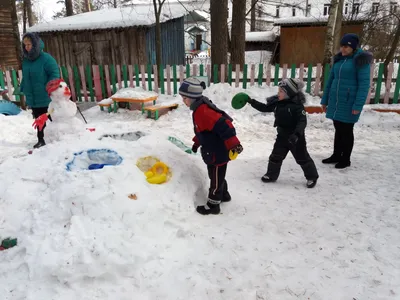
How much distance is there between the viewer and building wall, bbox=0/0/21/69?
14.9 metres

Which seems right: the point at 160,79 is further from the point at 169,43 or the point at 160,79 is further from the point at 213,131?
the point at 169,43

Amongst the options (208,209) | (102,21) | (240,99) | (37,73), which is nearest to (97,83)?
(37,73)

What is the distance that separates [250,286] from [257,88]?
23.7ft

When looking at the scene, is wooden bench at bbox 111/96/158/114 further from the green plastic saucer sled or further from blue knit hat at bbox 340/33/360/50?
blue knit hat at bbox 340/33/360/50

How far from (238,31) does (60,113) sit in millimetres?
9555

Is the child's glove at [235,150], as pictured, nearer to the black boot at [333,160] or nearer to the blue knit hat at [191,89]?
the blue knit hat at [191,89]

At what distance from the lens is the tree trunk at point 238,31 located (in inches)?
476

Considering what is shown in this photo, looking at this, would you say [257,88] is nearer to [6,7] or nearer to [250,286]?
[250,286]

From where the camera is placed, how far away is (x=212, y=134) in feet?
10.8

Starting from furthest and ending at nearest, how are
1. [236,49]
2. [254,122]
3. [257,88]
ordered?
[236,49], [257,88], [254,122]

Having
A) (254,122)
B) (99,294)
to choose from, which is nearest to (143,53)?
(254,122)

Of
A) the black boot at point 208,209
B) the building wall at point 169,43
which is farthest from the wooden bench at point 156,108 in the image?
the building wall at point 169,43

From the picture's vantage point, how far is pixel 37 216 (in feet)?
9.61

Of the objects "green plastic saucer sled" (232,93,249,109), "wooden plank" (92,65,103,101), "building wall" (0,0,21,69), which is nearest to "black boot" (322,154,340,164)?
"green plastic saucer sled" (232,93,249,109)
